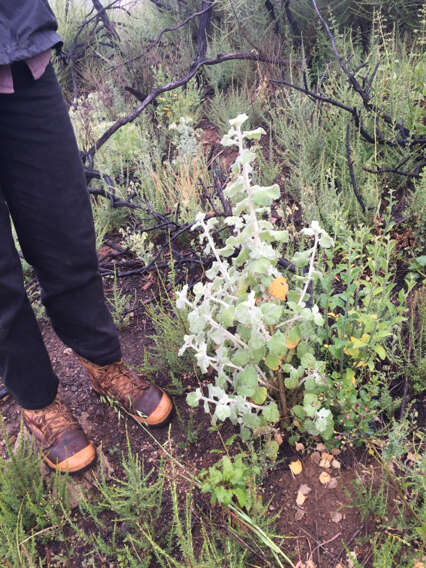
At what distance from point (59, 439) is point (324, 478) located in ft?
3.14

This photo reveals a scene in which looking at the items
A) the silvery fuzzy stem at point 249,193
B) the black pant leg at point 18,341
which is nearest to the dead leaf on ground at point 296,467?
the silvery fuzzy stem at point 249,193

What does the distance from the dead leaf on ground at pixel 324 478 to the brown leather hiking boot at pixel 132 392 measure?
62 cm

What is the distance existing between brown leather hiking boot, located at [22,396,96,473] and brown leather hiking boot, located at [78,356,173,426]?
19 centimetres

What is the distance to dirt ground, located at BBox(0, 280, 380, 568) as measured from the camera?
4.40 ft

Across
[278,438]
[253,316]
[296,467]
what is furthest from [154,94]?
[296,467]

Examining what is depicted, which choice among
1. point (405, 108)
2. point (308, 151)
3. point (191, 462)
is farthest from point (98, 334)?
point (405, 108)

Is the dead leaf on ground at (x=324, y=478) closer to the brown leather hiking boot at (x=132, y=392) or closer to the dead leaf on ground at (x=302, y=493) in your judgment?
the dead leaf on ground at (x=302, y=493)

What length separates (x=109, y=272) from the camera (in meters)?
2.37

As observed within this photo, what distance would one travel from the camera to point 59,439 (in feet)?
5.48

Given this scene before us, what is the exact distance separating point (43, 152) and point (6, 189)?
0.18m

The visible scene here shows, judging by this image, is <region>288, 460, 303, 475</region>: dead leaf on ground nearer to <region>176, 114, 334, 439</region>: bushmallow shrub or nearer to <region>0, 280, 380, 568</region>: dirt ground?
<region>0, 280, 380, 568</region>: dirt ground

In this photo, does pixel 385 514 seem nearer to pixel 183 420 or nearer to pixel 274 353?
pixel 274 353

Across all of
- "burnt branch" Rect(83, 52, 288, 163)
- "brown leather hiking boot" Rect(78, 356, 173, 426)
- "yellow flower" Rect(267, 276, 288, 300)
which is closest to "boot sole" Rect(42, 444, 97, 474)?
"brown leather hiking boot" Rect(78, 356, 173, 426)

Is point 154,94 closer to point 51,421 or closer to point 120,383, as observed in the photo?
point 120,383
